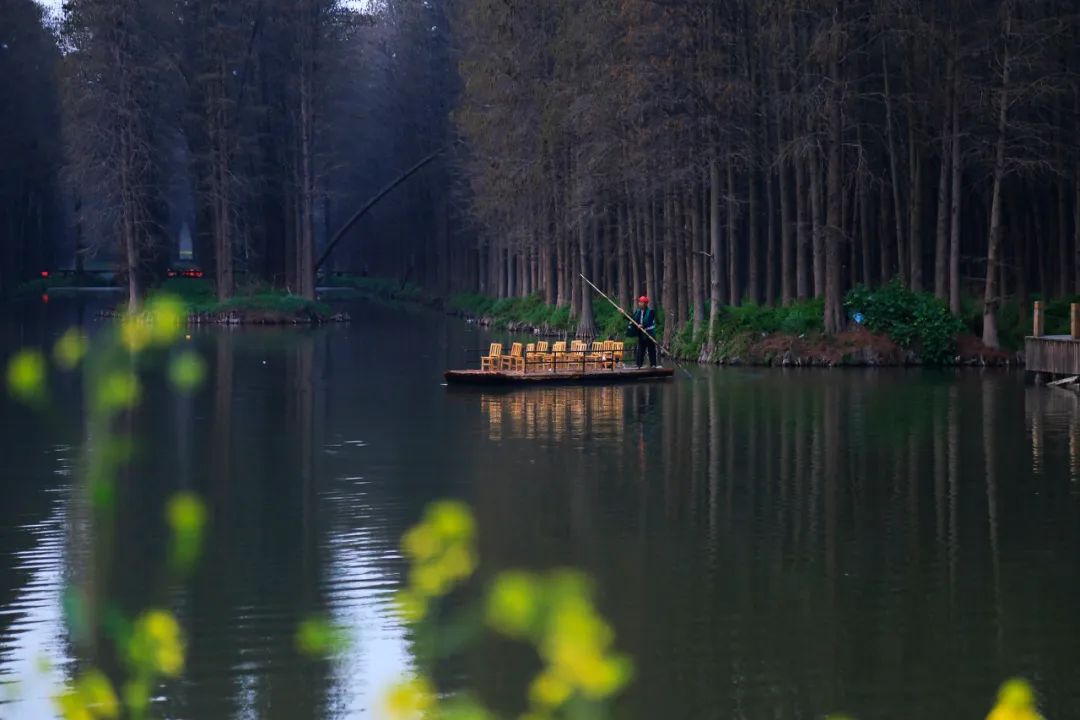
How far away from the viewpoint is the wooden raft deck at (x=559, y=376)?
39.1 m

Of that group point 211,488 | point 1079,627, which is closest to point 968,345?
point 211,488

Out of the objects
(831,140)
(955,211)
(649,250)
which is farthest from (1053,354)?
(649,250)

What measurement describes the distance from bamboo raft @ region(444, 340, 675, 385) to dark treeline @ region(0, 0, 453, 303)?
116 feet

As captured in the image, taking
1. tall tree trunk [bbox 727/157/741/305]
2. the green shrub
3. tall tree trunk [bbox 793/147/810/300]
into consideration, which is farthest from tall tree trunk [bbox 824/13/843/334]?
tall tree trunk [bbox 727/157/741/305]

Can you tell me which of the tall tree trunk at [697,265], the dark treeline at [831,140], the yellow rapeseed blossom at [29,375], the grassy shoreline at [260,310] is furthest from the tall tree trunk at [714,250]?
the yellow rapeseed blossom at [29,375]

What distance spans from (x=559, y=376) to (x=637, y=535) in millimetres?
19863

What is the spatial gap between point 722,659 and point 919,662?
159 centimetres

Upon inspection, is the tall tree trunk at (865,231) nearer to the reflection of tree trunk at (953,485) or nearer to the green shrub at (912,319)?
the green shrub at (912,319)

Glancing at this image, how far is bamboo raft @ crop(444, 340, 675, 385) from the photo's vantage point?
129 ft

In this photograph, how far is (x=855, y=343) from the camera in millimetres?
44312

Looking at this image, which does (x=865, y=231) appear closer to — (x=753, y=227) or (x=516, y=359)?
(x=753, y=227)

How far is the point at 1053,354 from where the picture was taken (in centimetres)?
3847

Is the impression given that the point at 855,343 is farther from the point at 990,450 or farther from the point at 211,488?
the point at 211,488

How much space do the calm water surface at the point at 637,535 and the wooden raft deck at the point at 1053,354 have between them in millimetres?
2128
